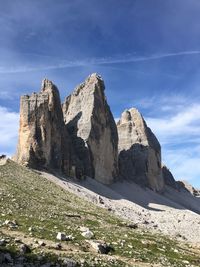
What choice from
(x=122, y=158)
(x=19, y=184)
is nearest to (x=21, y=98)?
(x=19, y=184)

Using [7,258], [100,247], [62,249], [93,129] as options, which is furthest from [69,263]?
[93,129]

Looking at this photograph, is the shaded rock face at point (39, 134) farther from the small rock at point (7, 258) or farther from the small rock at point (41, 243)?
the small rock at point (7, 258)

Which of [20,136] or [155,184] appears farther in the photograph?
[155,184]

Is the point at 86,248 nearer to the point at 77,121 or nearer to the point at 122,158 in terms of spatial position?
the point at 77,121

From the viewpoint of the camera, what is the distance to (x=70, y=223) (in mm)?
56688

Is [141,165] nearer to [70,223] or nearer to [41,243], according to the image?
[70,223]

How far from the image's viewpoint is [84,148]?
502 feet

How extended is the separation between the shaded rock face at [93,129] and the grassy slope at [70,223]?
1670 inches

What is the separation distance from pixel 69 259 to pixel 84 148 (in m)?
122

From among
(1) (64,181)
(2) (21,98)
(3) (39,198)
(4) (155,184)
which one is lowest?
(3) (39,198)

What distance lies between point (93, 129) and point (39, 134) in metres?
30.7

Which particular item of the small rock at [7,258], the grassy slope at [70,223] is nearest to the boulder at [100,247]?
the grassy slope at [70,223]

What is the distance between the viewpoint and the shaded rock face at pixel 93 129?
154 m

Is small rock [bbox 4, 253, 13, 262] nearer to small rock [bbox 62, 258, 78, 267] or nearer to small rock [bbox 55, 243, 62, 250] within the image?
small rock [bbox 62, 258, 78, 267]
